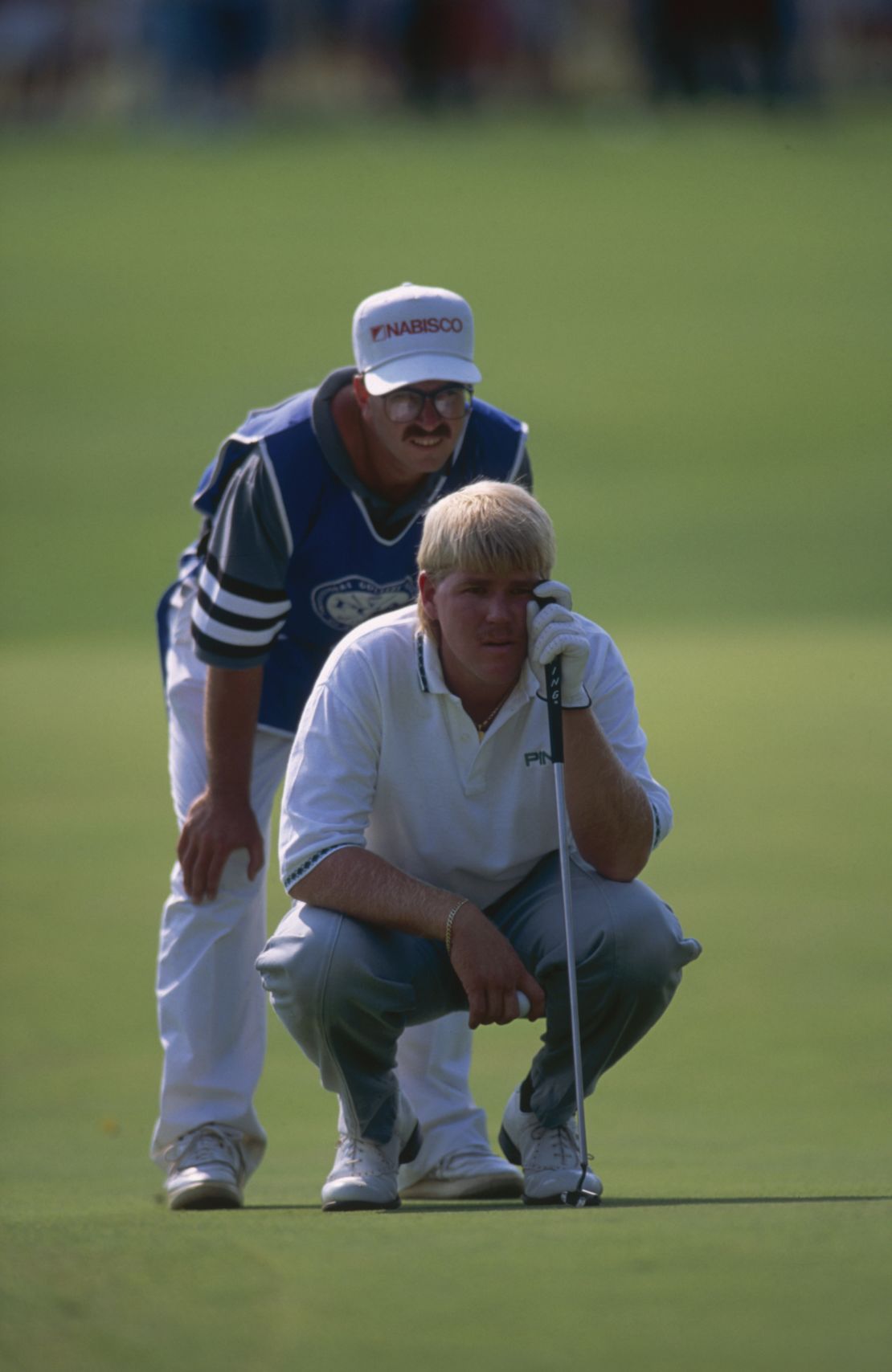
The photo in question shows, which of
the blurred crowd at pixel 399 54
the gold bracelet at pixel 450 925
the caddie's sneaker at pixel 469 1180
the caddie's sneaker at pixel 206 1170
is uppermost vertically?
the blurred crowd at pixel 399 54

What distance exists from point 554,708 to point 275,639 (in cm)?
87

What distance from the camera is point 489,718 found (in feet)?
11.5

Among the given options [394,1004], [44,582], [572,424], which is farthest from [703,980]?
[572,424]

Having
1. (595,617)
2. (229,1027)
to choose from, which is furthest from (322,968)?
(595,617)

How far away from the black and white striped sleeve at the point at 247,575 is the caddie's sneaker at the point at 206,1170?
34.8 inches

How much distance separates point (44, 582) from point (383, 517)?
36.5 ft

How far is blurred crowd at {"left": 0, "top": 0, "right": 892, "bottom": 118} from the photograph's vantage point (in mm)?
26250

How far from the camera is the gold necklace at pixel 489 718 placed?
11.5 feet

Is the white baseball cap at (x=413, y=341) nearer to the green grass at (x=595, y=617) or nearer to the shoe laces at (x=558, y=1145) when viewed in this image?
the shoe laces at (x=558, y=1145)

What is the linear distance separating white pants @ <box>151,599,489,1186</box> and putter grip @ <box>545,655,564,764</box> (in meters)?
0.98

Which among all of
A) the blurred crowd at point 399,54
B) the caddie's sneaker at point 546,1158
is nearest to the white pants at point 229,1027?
the caddie's sneaker at point 546,1158

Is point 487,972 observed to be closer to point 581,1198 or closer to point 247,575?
point 581,1198

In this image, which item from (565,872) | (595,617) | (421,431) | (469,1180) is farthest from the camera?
(595,617)

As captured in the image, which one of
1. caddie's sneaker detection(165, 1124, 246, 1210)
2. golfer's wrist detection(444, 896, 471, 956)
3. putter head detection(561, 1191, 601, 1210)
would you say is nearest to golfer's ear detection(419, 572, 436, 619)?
golfer's wrist detection(444, 896, 471, 956)
